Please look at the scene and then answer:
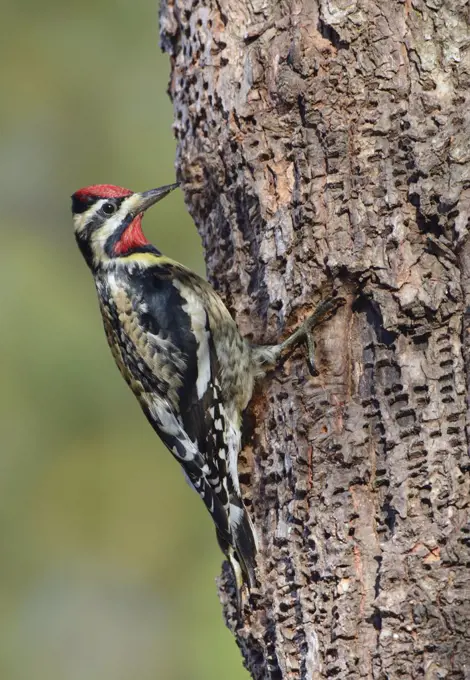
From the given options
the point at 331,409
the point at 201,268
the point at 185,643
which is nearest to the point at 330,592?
the point at 331,409

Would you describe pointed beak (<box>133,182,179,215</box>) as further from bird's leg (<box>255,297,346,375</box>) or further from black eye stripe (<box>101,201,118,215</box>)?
bird's leg (<box>255,297,346,375</box>)

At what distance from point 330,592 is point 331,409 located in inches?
20.5

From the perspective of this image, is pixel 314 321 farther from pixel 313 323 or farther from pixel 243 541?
pixel 243 541

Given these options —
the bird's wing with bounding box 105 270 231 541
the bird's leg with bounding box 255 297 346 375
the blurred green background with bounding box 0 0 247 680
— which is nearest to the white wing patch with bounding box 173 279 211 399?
the bird's wing with bounding box 105 270 231 541

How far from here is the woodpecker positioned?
3.30 meters

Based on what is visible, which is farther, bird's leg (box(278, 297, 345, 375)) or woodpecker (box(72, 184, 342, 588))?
woodpecker (box(72, 184, 342, 588))

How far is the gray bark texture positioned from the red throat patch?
0.83m

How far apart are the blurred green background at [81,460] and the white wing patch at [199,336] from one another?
3.71 m

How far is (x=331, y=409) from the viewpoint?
9.43 ft

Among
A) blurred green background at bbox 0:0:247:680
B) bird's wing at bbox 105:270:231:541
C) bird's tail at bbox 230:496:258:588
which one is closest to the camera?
bird's tail at bbox 230:496:258:588

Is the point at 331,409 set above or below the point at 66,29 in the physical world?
below

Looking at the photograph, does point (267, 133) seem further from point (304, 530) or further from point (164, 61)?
point (164, 61)

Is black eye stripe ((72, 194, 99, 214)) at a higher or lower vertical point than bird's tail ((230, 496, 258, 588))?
higher

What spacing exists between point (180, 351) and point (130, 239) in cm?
60
